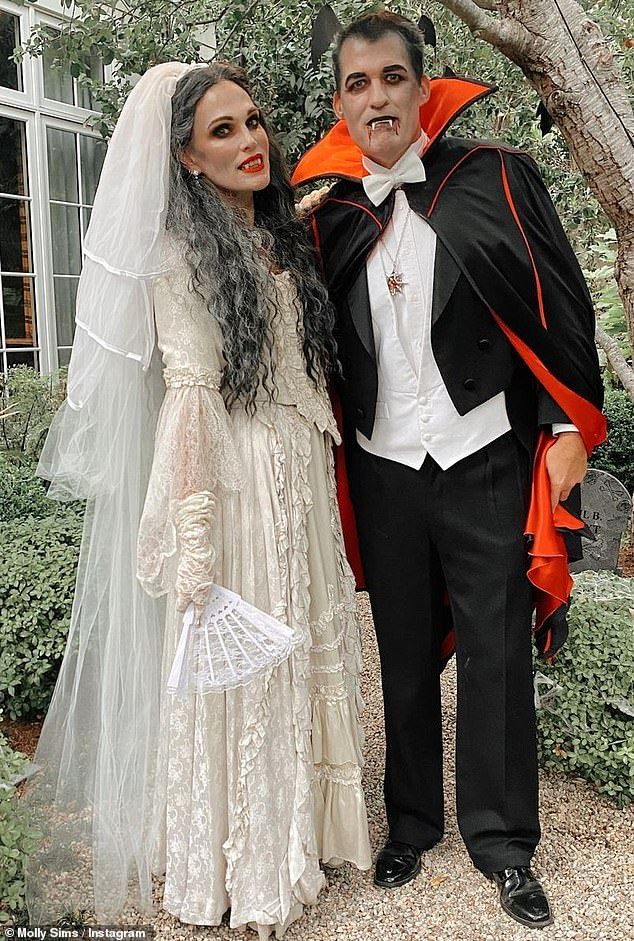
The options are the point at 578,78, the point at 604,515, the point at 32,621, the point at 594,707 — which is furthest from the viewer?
the point at 604,515

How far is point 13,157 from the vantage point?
20.6 ft

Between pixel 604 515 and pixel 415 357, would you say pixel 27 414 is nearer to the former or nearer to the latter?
pixel 604 515

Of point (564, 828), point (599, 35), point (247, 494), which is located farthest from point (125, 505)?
point (599, 35)

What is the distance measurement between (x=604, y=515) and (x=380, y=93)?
3320mm

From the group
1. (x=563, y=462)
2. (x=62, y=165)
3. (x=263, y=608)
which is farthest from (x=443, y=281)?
(x=62, y=165)

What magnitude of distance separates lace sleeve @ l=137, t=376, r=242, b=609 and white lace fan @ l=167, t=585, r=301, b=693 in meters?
0.06

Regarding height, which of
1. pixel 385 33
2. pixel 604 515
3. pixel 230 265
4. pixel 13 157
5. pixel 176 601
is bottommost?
pixel 604 515

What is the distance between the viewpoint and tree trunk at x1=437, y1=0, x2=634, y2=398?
2.78 meters

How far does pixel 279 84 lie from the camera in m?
4.39

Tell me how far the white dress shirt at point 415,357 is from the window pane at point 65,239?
187 inches

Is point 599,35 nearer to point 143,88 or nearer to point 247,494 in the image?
point 143,88

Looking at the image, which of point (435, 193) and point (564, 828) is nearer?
point (435, 193)

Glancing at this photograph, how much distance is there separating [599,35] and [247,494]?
172 centimetres

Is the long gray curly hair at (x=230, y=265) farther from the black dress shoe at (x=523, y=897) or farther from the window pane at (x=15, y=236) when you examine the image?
the window pane at (x=15, y=236)
